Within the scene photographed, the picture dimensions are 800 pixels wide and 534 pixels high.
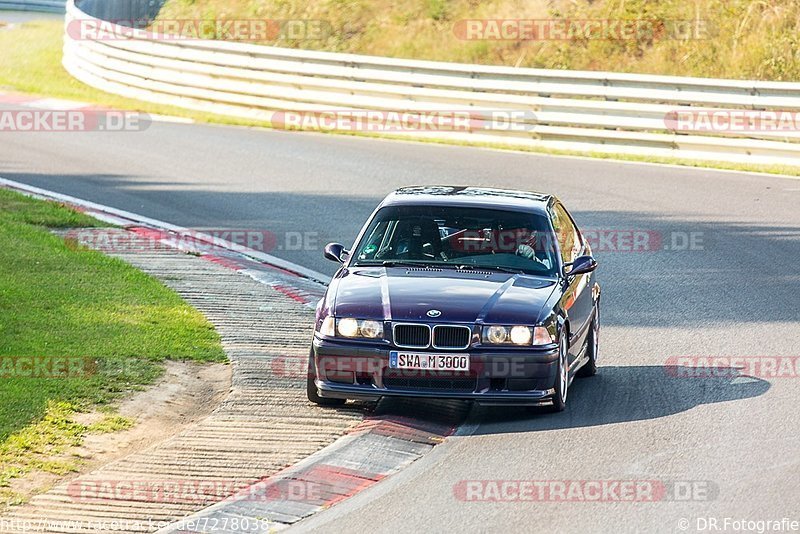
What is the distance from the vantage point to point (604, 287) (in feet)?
44.9

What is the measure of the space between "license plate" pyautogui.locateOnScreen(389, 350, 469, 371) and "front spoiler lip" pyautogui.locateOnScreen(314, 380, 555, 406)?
0.53 ft

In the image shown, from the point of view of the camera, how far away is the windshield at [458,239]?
10.2 m

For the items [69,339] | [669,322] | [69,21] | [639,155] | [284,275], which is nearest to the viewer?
[69,339]

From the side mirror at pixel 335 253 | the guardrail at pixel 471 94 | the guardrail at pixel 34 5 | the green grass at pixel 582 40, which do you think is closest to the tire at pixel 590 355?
the side mirror at pixel 335 253

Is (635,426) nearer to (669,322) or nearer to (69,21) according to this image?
(669,322)

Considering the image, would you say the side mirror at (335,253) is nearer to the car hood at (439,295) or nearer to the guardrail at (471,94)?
the car hood at (439,295)

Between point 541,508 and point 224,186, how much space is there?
42.2 ft

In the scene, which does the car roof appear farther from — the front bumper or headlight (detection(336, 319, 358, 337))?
the front bumper

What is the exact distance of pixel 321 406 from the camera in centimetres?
948

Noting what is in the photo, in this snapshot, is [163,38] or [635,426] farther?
[163,38]

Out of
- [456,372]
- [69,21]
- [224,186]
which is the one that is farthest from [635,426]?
[69,21]

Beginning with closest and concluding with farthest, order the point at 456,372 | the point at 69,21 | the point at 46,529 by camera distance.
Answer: the point at 46,529 → the point at 456,372 → the point at 69,21

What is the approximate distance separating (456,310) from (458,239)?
1.26m

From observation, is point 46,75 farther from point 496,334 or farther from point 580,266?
point 496,334
